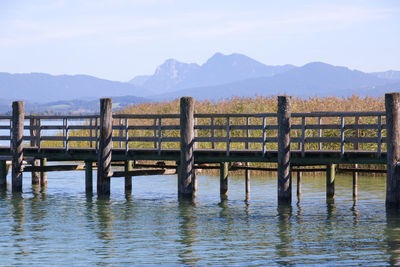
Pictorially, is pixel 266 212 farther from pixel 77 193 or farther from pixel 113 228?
pixel 77 193

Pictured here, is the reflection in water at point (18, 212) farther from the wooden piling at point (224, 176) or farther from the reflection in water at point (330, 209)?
the reflection in water at point (330, 209)

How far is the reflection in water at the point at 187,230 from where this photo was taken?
16.0 metres

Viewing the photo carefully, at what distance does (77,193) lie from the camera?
28.4 metres

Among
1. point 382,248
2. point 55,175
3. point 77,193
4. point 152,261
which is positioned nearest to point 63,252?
point 152,261

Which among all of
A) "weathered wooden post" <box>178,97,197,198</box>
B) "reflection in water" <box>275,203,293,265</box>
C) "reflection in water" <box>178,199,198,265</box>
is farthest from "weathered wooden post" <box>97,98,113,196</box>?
"reflection in water" <box>275,203,293,265</box>

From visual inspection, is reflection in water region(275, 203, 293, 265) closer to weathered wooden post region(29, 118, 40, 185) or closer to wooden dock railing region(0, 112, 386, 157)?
wooden dock railing region(0, 112, 386, 157)

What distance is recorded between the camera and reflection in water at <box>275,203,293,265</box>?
16.2 metres

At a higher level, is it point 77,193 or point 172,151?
point 172,151

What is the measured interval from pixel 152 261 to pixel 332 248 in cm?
419

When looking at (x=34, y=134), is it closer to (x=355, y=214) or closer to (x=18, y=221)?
(x=18, y=221)

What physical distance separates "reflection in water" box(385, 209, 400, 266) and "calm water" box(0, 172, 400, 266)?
0.07 feet

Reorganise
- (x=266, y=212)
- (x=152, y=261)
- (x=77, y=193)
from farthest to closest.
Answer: (x=77, y=193) < (x=266, y=212) < (x=152, y=261)

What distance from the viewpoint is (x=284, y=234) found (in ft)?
61.7

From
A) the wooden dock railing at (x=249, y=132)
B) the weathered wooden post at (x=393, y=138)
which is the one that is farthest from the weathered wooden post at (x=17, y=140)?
the weathered wooden post at (x=393, y=138)
